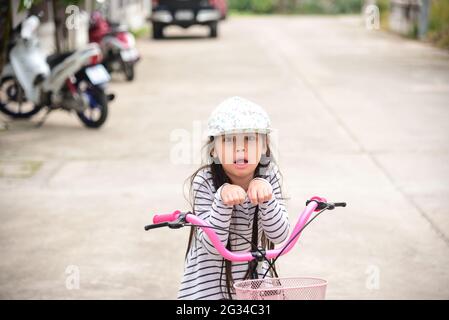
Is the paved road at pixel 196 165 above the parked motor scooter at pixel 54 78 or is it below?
below

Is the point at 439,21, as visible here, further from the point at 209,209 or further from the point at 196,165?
the point at 209,209

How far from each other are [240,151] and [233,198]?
0.23 metres

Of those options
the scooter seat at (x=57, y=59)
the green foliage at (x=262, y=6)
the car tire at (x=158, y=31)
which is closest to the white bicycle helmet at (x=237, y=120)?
the scooter seat at (x=57, y=59)

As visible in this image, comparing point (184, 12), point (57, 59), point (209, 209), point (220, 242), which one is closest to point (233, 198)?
point (220, 242)

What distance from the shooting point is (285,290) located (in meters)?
2.59

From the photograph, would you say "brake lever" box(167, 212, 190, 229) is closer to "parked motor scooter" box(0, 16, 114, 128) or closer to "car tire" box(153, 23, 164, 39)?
"parked motor scooter" box(0, 16, 114, 128)

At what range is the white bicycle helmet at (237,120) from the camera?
2796 millimetres

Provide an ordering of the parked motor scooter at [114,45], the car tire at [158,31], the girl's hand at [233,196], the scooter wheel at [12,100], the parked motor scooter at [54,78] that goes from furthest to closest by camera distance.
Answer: the car tire at [158,31] → the parked motor scooter at [114,45] → the scooter wheel at [12,100] → the parked motor scooter at [54,78] → the girl's hand at [233,196]

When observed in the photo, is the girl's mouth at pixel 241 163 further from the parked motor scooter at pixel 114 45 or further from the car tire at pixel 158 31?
the car tire at pixel 158 31

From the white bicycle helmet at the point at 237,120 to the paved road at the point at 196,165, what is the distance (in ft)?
7.21

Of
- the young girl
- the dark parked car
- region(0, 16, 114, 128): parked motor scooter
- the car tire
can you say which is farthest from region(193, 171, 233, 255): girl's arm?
the car tire

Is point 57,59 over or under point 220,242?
under

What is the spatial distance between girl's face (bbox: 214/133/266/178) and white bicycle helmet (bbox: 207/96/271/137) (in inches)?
1.9
